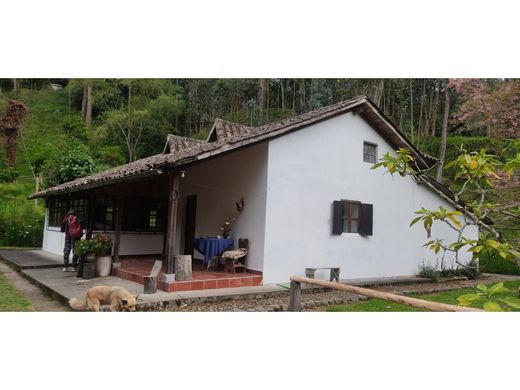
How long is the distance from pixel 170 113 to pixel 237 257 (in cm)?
241

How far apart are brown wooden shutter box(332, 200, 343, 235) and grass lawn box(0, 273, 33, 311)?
4439 mm

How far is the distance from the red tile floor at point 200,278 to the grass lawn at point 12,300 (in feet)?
4.61

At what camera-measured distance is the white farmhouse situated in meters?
6.07

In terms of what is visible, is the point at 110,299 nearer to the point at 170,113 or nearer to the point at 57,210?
the point at 170,113

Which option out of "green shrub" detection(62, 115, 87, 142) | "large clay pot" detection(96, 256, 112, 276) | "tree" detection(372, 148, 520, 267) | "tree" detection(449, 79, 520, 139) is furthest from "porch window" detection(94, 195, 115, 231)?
"tree" detection(372, 148, 520, 267)

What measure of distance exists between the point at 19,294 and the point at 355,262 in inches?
197

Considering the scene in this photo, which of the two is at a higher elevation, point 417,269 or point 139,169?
point 139,169

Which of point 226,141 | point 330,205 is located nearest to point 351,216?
point 330,205

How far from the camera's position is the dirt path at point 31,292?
4.54 meters

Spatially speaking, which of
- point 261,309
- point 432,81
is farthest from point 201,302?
point 432,81

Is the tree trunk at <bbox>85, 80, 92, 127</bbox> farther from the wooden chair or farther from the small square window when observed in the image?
the small square window

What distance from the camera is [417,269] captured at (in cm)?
704
